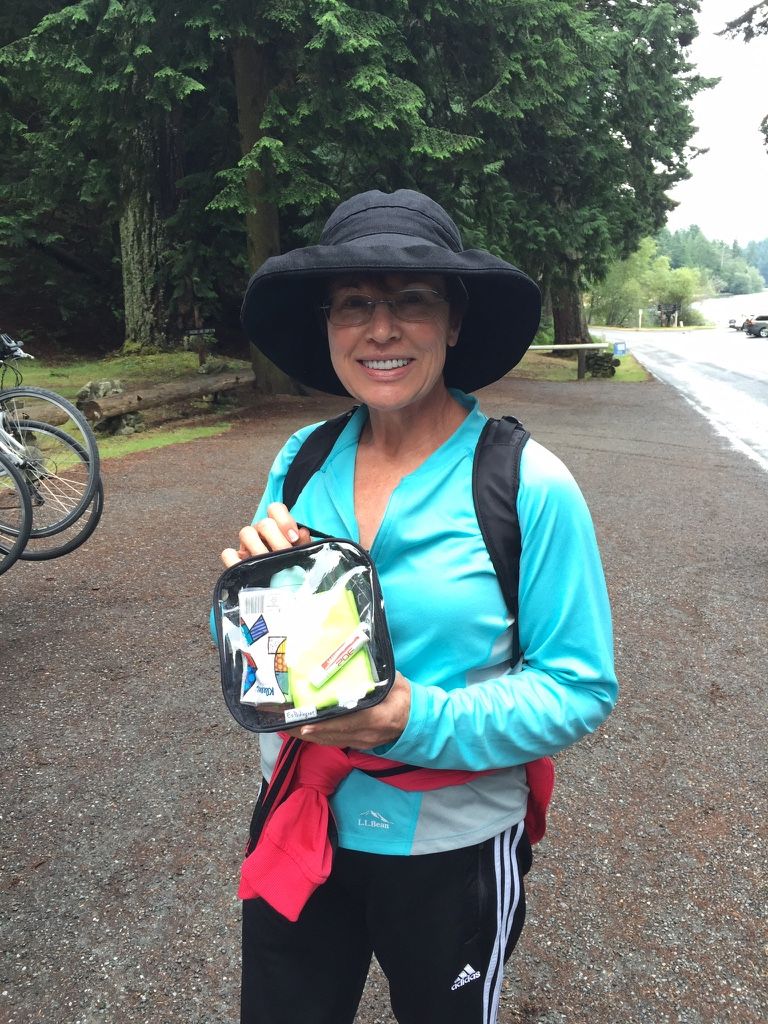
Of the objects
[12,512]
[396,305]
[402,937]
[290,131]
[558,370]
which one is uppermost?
[290,131]

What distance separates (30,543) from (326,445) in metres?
5.23

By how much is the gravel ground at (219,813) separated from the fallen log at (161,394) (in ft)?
17.5

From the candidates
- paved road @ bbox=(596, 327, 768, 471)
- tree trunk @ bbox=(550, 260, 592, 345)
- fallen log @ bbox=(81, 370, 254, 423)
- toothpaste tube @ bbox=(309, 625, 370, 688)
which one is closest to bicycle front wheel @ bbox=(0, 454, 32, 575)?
toothpaste tube @ bbox=(309, 625, 370, 688)

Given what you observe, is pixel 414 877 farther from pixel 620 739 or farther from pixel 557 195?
pixel 557 195

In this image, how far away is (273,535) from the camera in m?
1.29

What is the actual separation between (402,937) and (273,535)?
0.77m

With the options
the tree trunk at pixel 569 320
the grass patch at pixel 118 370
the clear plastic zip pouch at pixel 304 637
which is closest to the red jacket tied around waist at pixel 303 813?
the clear plastic zip pouch at pixel 304 637

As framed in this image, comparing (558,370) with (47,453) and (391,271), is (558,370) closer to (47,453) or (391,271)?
(47,453)

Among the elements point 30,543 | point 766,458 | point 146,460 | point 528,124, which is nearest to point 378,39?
point 528,124

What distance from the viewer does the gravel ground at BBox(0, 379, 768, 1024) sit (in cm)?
228

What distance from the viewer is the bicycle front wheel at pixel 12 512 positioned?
4961 millimetres

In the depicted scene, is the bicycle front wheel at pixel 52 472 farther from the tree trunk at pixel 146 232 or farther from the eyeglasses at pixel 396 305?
the tree trunk at pixel 146 232

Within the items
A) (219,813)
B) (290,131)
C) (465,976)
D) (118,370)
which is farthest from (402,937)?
(118,370)

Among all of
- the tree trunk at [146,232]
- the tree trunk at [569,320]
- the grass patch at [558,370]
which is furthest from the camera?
the tree trunk at [569,320]
